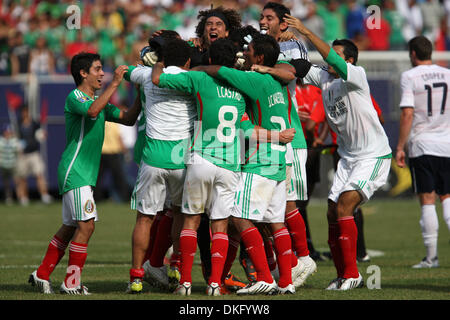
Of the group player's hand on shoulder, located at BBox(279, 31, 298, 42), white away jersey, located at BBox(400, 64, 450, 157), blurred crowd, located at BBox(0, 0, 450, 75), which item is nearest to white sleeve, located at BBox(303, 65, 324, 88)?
player's hand on shoulder, located at BBox(279, 31, 298, 42)

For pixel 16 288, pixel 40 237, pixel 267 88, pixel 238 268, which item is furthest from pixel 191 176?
pixel 40 237

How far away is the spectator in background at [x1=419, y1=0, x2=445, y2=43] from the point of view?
22969 millimetres

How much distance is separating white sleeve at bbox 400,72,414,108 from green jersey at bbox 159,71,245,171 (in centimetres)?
342

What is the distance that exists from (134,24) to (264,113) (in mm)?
15834

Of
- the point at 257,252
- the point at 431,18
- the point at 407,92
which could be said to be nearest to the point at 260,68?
the point at 257,252

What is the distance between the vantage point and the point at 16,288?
8180 mm

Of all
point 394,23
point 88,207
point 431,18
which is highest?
point 431,18

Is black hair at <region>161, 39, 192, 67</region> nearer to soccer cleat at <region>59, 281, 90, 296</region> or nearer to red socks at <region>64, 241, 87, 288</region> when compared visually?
red socks at <region>64, 241, 87, 288</region>

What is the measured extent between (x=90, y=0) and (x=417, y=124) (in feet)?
52.9

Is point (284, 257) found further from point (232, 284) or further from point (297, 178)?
point (297, 178)

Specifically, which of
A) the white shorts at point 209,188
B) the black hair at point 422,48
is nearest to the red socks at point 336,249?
the white shorts at point 209,188

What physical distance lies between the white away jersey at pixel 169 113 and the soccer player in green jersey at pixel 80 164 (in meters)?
0.35

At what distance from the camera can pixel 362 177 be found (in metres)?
8.05

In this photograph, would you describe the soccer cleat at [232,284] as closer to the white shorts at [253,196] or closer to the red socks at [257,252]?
the red socks at [257,252]
